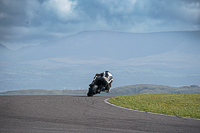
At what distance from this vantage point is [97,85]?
86.6 feet

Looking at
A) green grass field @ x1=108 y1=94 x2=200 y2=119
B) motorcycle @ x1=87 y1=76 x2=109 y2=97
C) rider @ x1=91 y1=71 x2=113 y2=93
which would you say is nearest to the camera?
green grass field @ x1=108 y1=94 x2=200 y2=119

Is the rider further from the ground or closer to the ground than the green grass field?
further from the ground

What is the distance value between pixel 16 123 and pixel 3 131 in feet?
4.85

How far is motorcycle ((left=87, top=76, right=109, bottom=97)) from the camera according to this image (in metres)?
26.0

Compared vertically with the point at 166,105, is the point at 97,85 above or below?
above

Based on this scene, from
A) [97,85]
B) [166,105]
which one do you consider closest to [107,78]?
[97,85]

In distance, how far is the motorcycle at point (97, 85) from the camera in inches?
1025

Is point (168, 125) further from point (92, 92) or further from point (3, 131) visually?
point (92, 92)

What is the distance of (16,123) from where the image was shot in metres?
10.2

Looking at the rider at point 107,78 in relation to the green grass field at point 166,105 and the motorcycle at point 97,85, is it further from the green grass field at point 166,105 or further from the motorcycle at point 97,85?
the green grass field at point 166,105

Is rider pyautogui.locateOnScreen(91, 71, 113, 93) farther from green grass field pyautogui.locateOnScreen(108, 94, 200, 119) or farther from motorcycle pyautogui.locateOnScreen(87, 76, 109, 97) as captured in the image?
green grass field pyautogui.locateOnScreen(108, 94, 200, 119)

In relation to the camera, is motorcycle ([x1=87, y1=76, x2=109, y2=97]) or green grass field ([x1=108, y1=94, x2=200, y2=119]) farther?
motorcycle ([x1=87, y1=76, x2=109, y2=97])

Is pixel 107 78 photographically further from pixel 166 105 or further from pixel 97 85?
pixel 166 105

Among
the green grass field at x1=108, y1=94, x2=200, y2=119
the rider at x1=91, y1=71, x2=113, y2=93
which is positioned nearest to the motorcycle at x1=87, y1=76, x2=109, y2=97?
the rider at x1=91, y1=71, x2=113, y2=93
